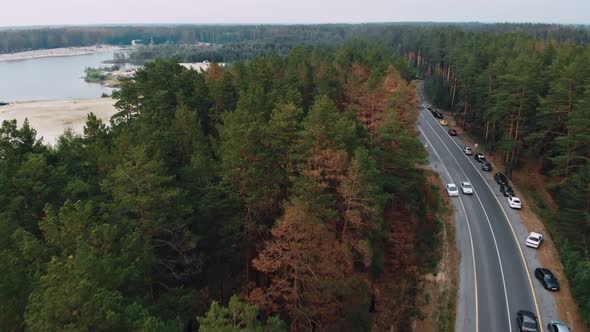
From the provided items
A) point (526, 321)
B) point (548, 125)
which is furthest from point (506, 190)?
point (526, 321)

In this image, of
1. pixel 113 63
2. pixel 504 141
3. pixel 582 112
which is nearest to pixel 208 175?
pixel 582 112

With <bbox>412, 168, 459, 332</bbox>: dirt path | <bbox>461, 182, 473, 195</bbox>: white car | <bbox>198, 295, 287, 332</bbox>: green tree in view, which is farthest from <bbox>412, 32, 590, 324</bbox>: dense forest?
<bbox>198, 295, 287, 332</bbox>: green tree

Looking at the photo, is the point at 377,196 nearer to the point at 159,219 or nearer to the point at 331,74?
the point at 159,219

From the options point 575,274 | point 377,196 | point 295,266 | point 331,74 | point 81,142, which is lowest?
point 575,274

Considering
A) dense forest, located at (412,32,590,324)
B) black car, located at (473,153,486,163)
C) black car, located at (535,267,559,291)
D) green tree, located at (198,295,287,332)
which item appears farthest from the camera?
black car, located at (473,153,486,163)

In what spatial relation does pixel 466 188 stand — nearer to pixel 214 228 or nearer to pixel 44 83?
pixel 214 228

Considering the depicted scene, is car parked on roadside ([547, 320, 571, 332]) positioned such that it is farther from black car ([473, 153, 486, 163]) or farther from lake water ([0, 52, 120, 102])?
lake water ([0, 52, 120, 102])

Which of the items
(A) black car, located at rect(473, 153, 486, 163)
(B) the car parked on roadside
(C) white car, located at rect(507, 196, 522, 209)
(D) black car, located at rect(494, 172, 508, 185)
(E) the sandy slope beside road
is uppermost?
(E) the sandy slope beside road
